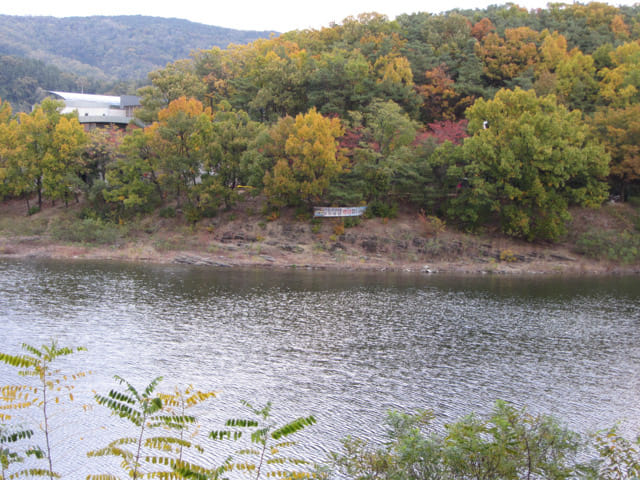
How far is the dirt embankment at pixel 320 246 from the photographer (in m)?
47.2

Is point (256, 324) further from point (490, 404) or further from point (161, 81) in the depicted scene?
point (161, 81)

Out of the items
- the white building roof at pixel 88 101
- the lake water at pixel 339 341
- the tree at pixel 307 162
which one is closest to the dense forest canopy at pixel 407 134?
the tree at pixel 307 162

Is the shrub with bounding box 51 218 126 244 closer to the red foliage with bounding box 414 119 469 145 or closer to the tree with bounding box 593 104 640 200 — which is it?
the red foliage with bounding box 414 119 469 145

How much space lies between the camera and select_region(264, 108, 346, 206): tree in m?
47.8

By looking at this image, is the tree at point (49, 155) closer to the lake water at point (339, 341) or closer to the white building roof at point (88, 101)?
the lake water at point (339, 341)

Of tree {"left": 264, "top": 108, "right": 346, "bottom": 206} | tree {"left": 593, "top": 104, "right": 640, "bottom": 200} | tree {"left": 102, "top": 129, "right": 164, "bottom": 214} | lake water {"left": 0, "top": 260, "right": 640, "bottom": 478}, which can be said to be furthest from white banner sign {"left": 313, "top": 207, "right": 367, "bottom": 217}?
tree {"left": 593, "top": 104, "right": 640, "bottom": 200}

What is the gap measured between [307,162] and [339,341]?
2488 cm

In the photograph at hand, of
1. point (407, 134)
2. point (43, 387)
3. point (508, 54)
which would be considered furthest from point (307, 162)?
point (43, 387)

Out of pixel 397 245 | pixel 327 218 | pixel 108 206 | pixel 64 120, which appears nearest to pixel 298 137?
pixel 327 218

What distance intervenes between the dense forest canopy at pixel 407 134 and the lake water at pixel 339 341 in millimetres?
10866

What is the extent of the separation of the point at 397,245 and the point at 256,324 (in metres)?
23.2

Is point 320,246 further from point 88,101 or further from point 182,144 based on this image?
point 88,101

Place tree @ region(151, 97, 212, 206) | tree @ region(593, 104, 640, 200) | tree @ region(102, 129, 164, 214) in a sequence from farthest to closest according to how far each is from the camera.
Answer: tree @ region(102, 129, 164, 214) → tree @ region(151, 97, 212, 206) → tree @ region(593, 104, 640, 200)

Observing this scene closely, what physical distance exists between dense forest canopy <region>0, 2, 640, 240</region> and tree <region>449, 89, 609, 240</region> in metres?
0.12
